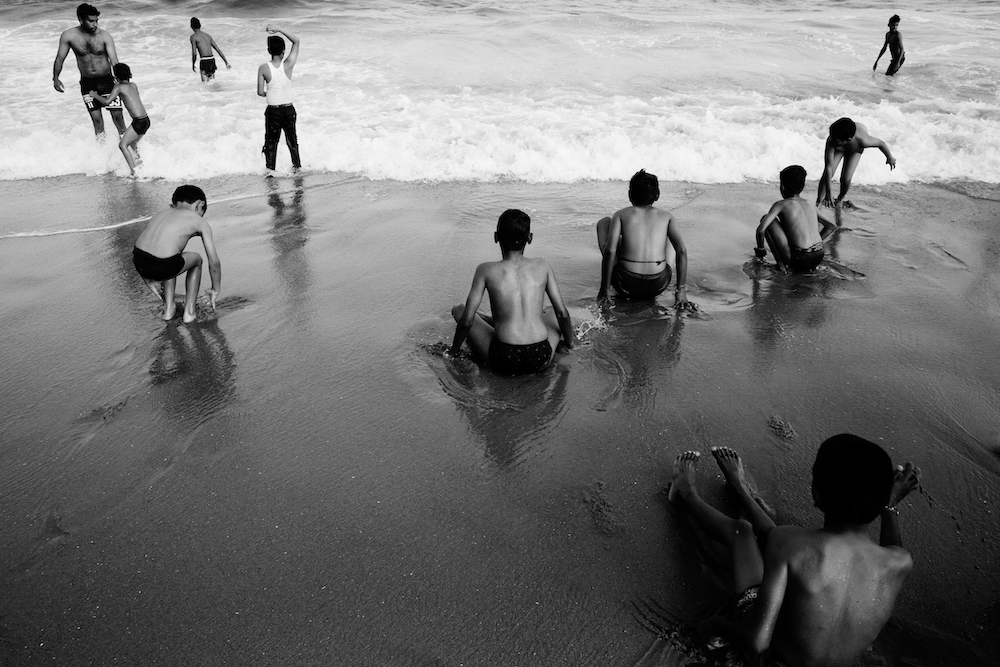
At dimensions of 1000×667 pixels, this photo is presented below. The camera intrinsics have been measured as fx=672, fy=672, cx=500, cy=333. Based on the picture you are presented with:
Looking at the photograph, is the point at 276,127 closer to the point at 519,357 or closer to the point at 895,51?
the point at 519,357

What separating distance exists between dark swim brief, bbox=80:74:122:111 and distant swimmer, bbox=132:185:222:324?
5.03 meters

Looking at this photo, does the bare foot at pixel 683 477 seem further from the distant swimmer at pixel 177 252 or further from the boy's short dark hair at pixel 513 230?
the distant swimmer at pixel 177 252

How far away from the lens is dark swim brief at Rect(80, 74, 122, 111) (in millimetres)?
8852

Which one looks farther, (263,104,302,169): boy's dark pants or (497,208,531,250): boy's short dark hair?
(263,104,302,169): boy's dark pants

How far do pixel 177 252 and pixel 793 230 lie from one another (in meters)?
4.84

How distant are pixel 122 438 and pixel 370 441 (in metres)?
1.33

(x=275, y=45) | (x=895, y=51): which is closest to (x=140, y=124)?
(x=275, y=45)

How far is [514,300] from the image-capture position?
161 inches

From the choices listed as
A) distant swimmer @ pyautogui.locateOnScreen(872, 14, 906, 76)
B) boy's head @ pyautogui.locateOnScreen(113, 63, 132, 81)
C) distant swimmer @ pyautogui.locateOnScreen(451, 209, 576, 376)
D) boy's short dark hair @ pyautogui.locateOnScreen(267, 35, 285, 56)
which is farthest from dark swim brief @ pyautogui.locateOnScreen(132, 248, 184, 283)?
distant swimmer @ pyautogui.locateOnScreen(872, 14, 906, 76)

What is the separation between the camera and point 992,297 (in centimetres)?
519

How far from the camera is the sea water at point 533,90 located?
8898mm

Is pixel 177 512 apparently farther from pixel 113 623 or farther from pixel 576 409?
pixel 576 409

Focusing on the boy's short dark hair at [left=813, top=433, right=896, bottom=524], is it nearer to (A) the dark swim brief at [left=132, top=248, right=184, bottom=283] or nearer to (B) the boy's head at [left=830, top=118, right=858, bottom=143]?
(A) the dark swim brief at [left=132, top=248, right=184, bottom=283]

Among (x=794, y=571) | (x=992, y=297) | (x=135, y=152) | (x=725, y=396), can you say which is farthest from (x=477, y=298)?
(x=135, y=152)
